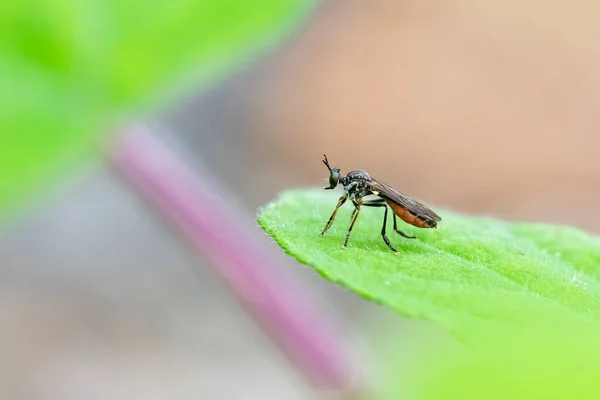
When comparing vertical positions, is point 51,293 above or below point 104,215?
below

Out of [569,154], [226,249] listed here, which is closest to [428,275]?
[226,249]

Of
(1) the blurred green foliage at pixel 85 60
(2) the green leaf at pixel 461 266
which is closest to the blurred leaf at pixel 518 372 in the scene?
(2) the green leaf at pixel 461 266

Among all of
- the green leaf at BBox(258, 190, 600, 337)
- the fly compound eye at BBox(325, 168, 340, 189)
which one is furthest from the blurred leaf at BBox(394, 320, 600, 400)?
the fly compound eye at BBox(325, 168, 340, 189)

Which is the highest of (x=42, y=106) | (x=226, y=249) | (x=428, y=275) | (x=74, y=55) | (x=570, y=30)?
(x=570, y=30)

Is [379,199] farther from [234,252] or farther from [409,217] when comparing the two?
[234,252]

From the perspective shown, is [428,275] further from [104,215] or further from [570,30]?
[570,30]

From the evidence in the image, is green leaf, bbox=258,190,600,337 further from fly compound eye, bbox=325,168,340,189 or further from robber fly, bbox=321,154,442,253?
fly compound eye, bbox=325,168,340,189
